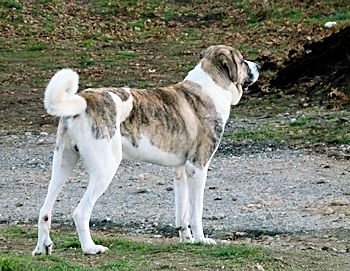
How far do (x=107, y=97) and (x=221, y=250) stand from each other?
4.70ft

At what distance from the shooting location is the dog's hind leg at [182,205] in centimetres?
946

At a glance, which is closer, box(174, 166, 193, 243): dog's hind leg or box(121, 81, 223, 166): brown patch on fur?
box(121, 81, 223, 166): brown patch on fur

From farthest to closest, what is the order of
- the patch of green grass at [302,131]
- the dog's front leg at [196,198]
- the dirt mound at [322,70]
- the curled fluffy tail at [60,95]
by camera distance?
the dirt mound at [322,70] → the patch of green grass at [302,131] → the dog's front leg at [196,198] → the curled fluffy tail at [60,95]

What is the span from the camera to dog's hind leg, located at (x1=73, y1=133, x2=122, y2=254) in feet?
27.8

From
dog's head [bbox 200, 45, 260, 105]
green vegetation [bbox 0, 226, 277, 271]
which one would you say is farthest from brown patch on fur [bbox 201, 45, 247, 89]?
green vegetation [bbox 0, 226, 277, 271]

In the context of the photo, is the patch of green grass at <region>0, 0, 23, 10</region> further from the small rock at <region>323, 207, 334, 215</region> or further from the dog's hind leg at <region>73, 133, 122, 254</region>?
the dog's hind leg at <region>73, 133, 122, 254</region>

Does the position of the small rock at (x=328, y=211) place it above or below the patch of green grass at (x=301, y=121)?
above

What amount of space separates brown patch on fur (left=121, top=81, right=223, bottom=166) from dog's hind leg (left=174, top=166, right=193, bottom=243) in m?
0.24

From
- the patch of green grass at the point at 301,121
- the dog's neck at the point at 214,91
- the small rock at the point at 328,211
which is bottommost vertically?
the patch of green grass at the point at 301,121

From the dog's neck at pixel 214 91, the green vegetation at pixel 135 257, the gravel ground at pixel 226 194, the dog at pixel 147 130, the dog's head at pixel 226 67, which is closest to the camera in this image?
the green vegetation at pixel 135 257

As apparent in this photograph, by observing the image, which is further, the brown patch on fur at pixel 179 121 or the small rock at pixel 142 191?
the small rock at pixel 142 191

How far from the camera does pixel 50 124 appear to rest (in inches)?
687

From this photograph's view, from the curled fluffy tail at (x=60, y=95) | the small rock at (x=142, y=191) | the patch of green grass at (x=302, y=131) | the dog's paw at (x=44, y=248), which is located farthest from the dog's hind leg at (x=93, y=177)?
the patch of green grass at (x=302, y=131)

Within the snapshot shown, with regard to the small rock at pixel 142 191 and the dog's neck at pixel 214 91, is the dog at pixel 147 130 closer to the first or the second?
the dog's neck at pixel 214 91
